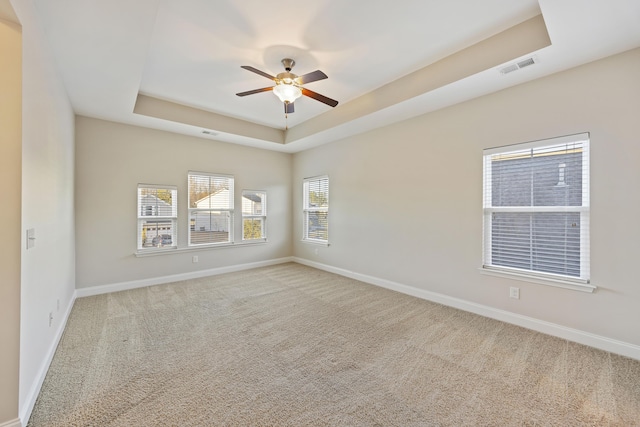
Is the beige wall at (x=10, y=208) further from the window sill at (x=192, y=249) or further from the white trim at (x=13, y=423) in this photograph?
the window sill at (x=192, y=249)

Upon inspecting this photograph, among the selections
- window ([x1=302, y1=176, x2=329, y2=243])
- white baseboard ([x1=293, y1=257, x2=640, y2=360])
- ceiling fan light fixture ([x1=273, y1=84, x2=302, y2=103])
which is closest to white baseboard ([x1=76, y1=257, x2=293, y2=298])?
window ([x1=302, y1=176, x2=329, y2=243])

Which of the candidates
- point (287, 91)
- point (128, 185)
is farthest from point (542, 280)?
point (128, 185)

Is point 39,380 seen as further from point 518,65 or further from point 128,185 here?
point 518,65

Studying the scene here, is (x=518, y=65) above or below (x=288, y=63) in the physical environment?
below

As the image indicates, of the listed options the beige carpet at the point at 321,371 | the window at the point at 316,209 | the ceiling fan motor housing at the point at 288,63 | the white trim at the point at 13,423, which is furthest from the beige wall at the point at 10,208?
the window at the point at 316,209

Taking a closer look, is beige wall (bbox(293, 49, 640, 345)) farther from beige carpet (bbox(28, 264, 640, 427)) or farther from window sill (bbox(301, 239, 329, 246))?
beige carpet (bbox(28, 264, 640, 427))

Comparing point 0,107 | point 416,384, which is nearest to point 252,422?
point 416,384

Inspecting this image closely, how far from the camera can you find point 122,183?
4324mm

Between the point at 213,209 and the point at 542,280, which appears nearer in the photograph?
the point at 542,280

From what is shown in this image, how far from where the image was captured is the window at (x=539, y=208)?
2717 millimetres

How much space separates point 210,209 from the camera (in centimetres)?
530

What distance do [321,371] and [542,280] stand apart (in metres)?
2.56

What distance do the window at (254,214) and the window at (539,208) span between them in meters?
4.34

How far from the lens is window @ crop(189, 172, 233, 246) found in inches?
200
